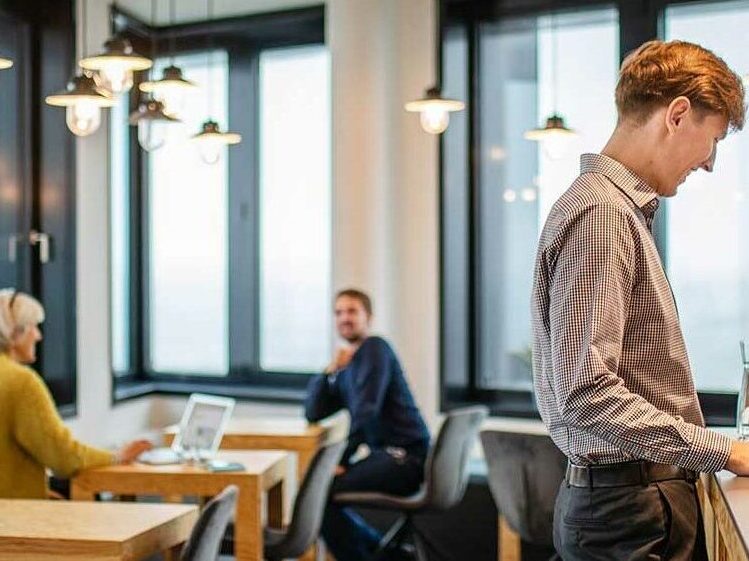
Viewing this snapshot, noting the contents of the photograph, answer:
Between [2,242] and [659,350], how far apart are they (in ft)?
13.9

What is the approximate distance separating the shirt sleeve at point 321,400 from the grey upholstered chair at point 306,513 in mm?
878

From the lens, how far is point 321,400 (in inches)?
198

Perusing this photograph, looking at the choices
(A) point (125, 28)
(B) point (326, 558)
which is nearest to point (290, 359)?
(B) point (326, 558)

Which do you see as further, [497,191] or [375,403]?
[497,191]

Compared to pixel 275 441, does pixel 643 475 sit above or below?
above

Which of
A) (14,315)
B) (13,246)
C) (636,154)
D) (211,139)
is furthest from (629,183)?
(13,246)

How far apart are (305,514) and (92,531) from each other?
135 centimetres

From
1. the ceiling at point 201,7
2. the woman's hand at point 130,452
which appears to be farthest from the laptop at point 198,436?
the ceiling at point 201,7

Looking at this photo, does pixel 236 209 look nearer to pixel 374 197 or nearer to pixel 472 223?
pixel 374 197

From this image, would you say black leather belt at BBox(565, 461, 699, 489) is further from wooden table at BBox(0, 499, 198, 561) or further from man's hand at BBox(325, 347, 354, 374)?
man's hand at BBox(325, 347, 354, 374)

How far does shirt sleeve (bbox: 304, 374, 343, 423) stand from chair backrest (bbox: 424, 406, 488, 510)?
0.55m

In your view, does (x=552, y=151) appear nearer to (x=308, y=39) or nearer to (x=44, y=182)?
(x=308, y=39)

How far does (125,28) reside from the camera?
630cm

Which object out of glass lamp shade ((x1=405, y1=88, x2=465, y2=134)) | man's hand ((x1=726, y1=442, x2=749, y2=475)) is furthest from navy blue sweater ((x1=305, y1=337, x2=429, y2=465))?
man's hand ((x1=726, y1=442, x2=749, y2=475))
